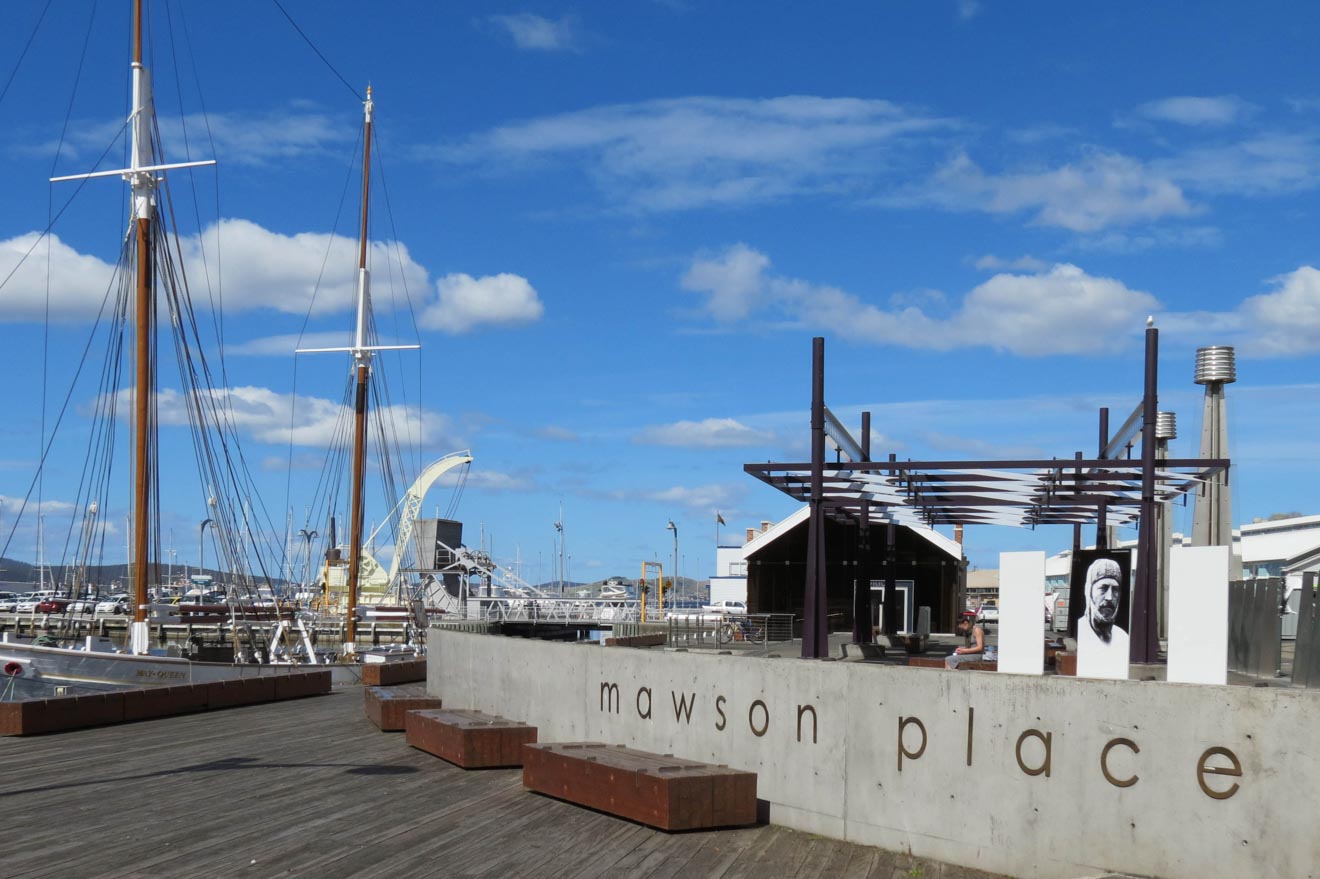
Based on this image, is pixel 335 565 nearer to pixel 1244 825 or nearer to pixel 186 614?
pixel 186 614

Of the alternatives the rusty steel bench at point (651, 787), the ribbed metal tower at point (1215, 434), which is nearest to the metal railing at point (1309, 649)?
the rusty steel bench at point (651, 787)

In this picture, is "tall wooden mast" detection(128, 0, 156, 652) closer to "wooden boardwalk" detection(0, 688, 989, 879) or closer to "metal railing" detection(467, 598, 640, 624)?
"wooden boardwalk" detection(0, 688, 989, 879)

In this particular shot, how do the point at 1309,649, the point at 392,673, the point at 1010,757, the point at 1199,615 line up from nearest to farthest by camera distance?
the point at 1199,615
the point at 1010,757
the point at 1309,649
the point at 392,673

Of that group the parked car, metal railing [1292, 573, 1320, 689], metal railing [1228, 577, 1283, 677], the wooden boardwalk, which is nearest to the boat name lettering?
the wooden boardwalk

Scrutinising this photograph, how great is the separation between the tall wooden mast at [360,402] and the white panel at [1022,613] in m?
35.2

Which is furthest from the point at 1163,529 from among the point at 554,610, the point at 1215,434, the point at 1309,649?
the point at 554,610

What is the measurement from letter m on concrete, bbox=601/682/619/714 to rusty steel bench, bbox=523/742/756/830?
114 centimetres

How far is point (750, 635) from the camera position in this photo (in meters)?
37.1

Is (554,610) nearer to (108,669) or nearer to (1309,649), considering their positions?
(108,669)

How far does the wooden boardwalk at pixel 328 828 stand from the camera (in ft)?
32.9

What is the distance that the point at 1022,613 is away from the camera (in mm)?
10812

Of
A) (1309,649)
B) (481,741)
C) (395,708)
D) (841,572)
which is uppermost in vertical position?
(1309,649)

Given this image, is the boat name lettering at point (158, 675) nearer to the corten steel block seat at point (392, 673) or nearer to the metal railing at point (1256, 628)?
the corten steel block seat at point (392, 673)

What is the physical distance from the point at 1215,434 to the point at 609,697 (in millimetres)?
16283
